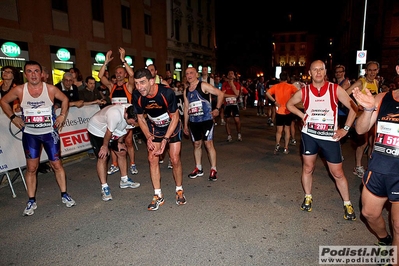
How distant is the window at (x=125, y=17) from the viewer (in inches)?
843

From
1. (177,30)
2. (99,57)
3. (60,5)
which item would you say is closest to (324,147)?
(60,5)

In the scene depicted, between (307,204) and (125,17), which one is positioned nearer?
(307,204)

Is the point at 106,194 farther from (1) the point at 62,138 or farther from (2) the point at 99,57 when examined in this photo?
(2) the point at 99,57

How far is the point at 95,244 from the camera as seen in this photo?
11.5 feet

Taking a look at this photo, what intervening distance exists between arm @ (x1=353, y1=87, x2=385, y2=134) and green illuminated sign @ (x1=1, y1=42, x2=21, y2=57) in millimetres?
14438

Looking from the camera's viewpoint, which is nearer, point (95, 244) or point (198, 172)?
point (95, 244)

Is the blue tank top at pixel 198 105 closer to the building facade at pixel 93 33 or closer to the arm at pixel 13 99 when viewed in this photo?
the arm at pixel 13 99

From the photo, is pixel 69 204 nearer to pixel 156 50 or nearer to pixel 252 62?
pixel 156 50

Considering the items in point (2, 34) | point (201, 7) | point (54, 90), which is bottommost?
point (54, 90)

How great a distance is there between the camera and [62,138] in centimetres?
678

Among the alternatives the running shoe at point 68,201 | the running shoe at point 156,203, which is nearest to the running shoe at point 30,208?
the running shoe at point 68,201

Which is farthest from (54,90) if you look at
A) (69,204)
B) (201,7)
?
(201,7)

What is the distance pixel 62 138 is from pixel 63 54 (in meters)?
10.9

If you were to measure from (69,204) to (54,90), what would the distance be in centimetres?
185
